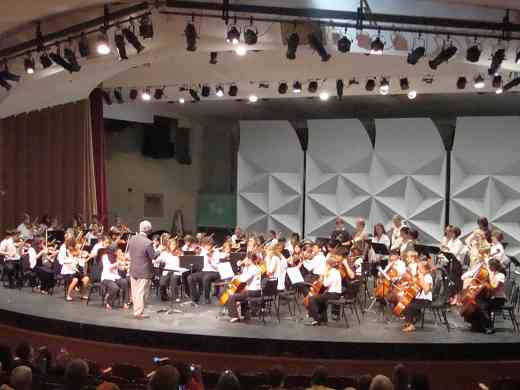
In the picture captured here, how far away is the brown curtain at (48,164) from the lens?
1631cm

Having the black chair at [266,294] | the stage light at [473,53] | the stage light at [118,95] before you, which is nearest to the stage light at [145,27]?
the black chair at [266,294]

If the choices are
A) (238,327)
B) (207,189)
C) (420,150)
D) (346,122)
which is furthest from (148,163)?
(238,327)

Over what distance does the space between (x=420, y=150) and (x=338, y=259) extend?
8895mm

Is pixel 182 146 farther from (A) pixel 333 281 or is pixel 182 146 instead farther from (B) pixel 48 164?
(A) pixel 333 281

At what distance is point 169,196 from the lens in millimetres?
22172

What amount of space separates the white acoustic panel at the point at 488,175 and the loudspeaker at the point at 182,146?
9649 mm

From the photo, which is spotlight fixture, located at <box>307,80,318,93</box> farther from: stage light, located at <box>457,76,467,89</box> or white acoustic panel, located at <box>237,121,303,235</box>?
white acoustic panel, located at <box>237,121,303,235</box>

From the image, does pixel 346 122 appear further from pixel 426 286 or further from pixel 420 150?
pixel 426 286

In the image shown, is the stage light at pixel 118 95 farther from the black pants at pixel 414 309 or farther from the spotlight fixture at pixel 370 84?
the black pants at pixel 414 309

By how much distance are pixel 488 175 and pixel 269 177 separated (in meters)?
6.68

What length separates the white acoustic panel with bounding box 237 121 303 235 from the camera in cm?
1970

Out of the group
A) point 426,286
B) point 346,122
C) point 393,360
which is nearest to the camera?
point 393,360

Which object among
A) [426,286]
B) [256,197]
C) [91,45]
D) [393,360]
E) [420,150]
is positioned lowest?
[393,360]

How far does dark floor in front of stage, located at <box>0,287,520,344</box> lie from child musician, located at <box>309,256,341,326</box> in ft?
1.09
